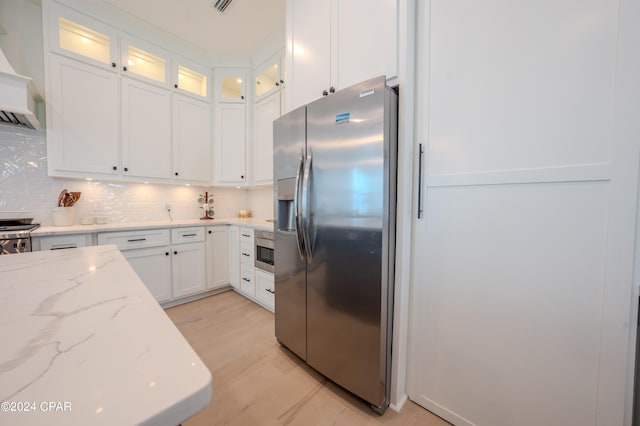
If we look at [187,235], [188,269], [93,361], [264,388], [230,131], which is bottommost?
[264,388]

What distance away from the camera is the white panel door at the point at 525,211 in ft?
2.82

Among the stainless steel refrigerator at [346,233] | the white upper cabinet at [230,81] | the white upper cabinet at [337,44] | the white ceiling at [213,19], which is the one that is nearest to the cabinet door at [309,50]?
the white upper cabinet at [337,44]

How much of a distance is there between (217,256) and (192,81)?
227 cm

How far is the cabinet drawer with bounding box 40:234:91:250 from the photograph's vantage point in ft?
6.03

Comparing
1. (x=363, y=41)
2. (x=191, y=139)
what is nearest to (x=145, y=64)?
(x=191, y=139)

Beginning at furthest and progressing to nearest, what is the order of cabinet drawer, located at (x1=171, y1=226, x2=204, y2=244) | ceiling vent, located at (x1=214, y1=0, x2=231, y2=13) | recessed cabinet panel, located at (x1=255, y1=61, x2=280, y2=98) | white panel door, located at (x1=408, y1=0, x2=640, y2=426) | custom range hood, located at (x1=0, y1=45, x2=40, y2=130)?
1. recessed cabinet panel, located at (x1=255, y1=61, x2=280, y2=98)
2. cabinet drawer, located at (x1=171, y1=226, x2=204, y2=244)
3. ceiling vent, located at (x1=214, y1=0, x2=231, y2=13)
4. custom range hood, located at (x1=0, y1=45, x2=40, y2=130)
5. white panel door, located at (x1=408, y1=0, x2=640, y2=426)

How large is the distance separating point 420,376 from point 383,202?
40.7 inches

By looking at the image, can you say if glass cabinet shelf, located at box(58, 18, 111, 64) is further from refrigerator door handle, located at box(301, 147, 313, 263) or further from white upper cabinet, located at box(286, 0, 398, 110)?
refrigerator door handle, located at box(301, 147, 313, 263)

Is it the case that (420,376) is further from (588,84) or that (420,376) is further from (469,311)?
(588,84)

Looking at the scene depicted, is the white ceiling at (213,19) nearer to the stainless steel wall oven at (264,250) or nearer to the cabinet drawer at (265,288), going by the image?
the stainless steel wall oven at (264,250)

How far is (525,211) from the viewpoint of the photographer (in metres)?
1.03

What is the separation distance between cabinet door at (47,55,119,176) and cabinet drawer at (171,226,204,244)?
2.77ft

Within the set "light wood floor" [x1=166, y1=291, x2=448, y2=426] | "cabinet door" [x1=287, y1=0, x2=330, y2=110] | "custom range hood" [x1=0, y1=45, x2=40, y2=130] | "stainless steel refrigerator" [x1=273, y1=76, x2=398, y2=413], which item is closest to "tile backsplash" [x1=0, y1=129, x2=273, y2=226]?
"custom range hood" [x1=0, y1=45, x2=40, y2=130]

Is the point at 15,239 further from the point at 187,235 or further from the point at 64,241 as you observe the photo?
the point at 187,235
